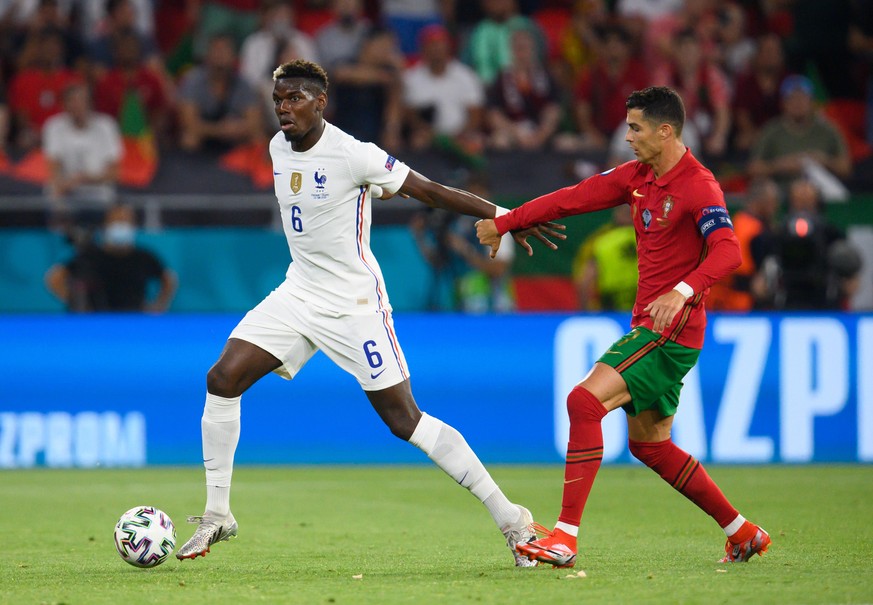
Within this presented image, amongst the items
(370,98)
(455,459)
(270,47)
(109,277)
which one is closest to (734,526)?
(455,459)

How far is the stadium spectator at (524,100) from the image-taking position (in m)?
15.9

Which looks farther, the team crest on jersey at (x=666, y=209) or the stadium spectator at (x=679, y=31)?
the stadium spectator at (x=679, y=31)

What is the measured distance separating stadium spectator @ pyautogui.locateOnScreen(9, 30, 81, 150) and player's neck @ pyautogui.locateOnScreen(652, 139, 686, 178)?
32.9ft

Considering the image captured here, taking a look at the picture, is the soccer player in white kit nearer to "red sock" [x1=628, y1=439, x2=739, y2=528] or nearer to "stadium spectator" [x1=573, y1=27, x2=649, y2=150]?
"red sock" [x1=628, y1=439, x2=739, y2=528]

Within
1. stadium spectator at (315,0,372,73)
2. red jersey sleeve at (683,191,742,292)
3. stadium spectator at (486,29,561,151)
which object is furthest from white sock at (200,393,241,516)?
stadium spectator at (315,0,372,73)

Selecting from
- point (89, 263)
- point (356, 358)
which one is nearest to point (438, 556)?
point (356, 358)

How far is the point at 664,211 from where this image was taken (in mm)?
6555

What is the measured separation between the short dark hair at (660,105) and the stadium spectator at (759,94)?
9.79 metres

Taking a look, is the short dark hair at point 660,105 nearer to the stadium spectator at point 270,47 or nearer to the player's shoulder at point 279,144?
the player's shoulder at point 279,144

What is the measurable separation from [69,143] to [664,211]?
9.43 meters

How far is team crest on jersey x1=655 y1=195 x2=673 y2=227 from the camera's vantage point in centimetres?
654

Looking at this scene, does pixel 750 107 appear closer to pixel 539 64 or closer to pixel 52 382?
pixel 539 64

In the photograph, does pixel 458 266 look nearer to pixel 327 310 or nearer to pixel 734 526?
pixel 327 310

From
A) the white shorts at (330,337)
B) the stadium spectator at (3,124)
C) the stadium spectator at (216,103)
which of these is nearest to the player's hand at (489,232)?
the white shorts at (330,337)
